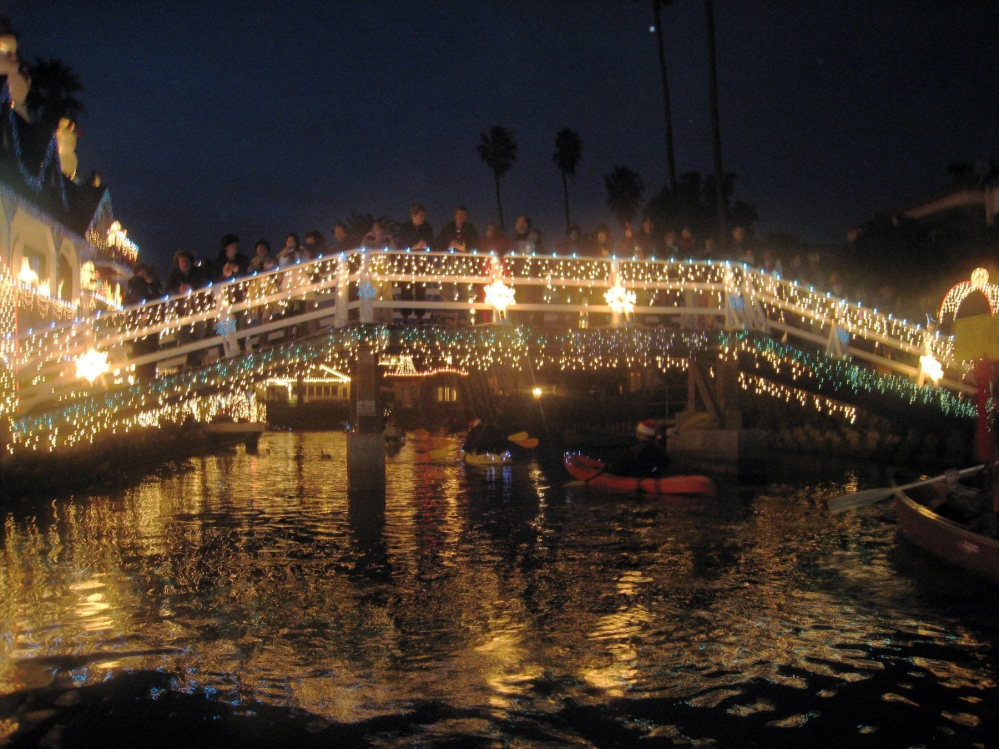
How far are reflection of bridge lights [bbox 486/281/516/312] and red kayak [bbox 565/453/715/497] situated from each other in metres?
4.58

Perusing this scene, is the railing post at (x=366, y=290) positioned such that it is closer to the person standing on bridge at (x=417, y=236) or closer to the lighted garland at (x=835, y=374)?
the person standing on bridge at (x=417, y=236)

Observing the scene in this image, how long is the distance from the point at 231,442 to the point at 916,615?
28.7 metres

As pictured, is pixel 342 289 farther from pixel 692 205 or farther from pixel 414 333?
pixel 692 205

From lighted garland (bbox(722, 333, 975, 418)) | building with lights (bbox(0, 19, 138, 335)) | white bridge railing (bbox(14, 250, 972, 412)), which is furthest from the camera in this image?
building with lights (bbox(0, 19, 138, 335))

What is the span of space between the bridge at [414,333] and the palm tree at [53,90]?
3015 centimetres

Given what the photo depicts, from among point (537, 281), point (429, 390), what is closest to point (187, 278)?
point (537, 281)

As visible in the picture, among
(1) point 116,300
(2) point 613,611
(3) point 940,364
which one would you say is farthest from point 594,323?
(1) point 116,300

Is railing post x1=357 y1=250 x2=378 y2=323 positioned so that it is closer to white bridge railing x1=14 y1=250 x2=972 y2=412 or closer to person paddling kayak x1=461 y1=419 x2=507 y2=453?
white bridge railing x1=14 y1=250 x2=972 y2=412

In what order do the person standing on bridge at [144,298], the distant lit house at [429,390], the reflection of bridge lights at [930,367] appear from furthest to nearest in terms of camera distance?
the distant lit house at [429,390] → the reflection of bridge lights at [930,367] → the person standing on bridge at [144,298]

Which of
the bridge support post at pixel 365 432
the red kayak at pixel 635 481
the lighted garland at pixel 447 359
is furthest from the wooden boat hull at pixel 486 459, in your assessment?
the bridge support post at pixel 365 432

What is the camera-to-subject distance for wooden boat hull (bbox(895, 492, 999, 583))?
28.1 ft

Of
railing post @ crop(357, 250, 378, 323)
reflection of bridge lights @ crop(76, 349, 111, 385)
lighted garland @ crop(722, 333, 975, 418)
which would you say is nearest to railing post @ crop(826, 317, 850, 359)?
lighted garland @ crop(722, 333, 975, 418)

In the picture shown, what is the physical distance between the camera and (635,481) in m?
16.9

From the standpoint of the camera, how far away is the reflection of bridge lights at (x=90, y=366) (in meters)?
13.6
